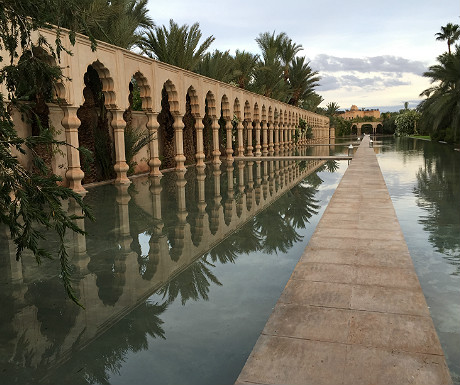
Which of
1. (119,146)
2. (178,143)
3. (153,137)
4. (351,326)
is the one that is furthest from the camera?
(178,143)

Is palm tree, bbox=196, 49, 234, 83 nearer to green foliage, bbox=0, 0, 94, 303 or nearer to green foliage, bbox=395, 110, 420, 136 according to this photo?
green foliage, bbox=0, 0, 94, 303

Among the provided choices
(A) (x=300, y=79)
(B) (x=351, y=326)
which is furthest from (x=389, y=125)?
(B) (x=351, y=326)

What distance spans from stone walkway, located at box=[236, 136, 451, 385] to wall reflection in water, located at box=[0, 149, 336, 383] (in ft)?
2.54

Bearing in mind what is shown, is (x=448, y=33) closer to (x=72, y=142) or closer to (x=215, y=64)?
(x=215, y=64)

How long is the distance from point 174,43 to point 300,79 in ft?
74.9

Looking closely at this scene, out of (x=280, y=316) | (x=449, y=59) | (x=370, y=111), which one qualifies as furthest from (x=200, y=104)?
(x=370, y=111)

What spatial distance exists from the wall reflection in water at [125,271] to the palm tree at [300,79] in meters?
29.9

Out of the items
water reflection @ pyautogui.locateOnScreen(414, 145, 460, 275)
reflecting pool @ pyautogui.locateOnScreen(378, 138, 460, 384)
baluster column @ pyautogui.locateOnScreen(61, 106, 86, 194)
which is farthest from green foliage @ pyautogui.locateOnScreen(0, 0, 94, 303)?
baluster column @ pyautogui.locateOnScreen(61, 106, 86, 194)

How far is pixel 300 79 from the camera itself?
37.2m

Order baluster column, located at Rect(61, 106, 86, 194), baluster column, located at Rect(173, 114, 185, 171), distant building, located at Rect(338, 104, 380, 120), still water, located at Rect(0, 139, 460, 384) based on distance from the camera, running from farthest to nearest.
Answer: distant building, located at Rect(338, 104, 380, 120) → baluster column, located at Rect(173, 114, 185, 171) → baluster column, located at Rect(61, 106, 86, 194) → still water, located at Rect(0, 139, 460, 384)

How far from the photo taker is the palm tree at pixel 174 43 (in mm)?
16062

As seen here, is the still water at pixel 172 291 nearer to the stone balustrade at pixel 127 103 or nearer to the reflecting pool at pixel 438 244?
the reflecting pool at pixel 438 244

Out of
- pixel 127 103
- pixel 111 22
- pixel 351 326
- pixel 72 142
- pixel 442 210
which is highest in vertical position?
pixel 111 22

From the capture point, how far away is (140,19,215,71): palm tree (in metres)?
16.1
